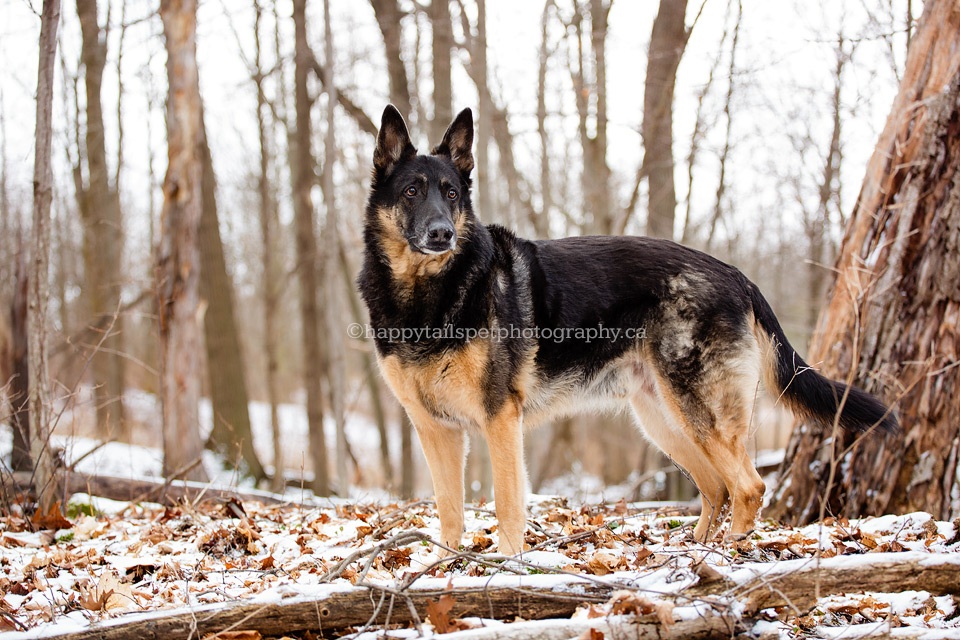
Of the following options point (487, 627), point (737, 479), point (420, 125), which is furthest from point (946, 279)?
point (420, 125)

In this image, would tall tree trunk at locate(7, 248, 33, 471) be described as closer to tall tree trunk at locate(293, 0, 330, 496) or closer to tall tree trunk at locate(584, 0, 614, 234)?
tall tree trunk at locate(293, 0, 330, 496)

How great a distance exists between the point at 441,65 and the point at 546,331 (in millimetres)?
7882

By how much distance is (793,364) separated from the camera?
4152 mm

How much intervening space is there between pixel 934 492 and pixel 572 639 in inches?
145

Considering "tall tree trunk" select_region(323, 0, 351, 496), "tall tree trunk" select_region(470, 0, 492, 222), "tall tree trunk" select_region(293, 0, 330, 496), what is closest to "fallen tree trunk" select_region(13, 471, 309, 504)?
"tall tree trunk" select_region(323, 0, 351, 496)

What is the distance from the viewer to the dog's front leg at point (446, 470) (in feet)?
12.8

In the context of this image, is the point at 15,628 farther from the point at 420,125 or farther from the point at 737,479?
the point at 420,125

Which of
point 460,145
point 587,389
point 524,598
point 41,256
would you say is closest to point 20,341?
point 41,256

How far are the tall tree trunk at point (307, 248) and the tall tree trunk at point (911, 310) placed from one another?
8.33 meters

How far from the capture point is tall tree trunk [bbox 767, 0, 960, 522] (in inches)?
177

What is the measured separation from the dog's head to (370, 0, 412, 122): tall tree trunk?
8134 millimetres

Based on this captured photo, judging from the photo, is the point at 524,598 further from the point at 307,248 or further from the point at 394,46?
the point at 394,46

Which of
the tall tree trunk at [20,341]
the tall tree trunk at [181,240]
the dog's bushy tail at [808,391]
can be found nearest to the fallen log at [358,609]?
the dog's bushy tail at [808,391]

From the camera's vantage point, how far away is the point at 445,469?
397 centimetres
